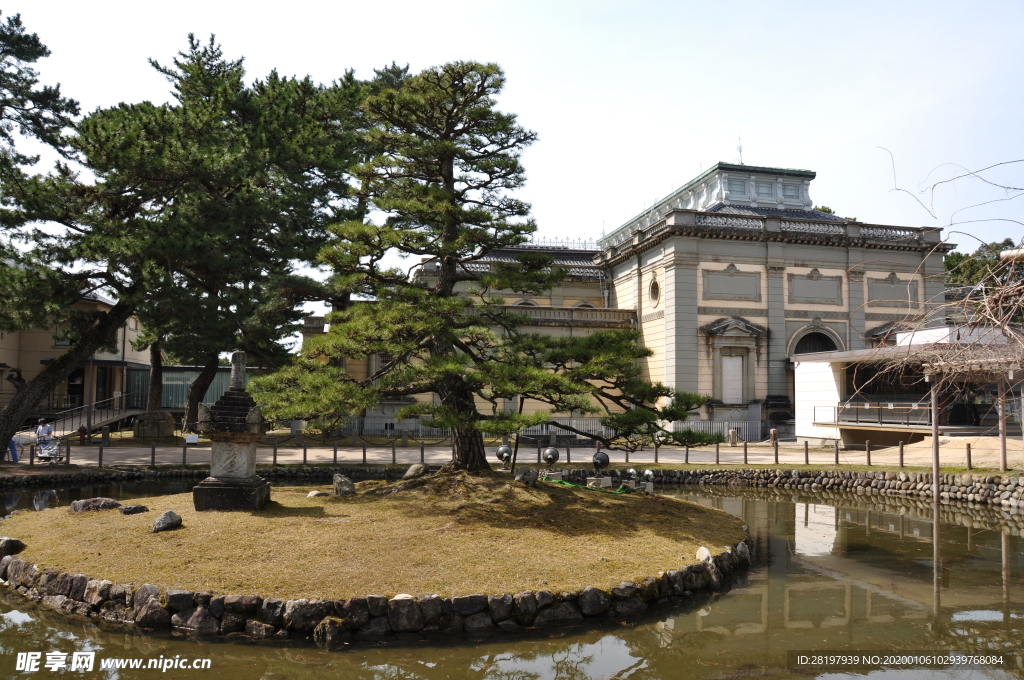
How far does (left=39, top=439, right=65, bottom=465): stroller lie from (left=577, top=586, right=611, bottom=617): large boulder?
64.1 feet

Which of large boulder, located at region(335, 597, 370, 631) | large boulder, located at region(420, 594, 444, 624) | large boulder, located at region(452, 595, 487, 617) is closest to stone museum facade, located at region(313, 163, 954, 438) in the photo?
large boulder, located at region(452, 595, 487, 617)

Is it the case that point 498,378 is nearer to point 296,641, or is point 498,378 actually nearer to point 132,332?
point 296,641

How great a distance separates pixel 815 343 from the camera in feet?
112

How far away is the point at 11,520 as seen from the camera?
12.1 meters

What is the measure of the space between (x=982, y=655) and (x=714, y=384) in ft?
82.1

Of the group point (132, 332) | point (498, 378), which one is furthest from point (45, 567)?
point (132, 332)

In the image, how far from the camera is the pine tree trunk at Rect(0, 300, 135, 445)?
20.5 m

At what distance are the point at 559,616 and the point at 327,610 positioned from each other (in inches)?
106

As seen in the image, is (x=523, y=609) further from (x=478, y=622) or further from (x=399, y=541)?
(x=399, y=541)

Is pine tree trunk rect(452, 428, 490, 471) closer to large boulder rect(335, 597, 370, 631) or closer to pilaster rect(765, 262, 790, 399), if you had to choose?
large boulder rect(335, 597, 370, 631)

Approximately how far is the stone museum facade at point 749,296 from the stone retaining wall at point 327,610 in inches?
945

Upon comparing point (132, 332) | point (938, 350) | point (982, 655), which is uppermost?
point (132, 332)

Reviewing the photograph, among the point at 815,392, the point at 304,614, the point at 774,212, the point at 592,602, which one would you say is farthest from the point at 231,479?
the point at 774,212

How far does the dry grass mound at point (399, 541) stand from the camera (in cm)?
840
